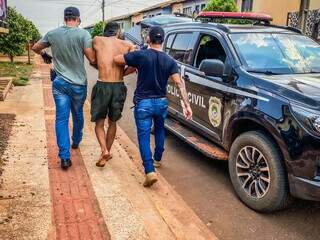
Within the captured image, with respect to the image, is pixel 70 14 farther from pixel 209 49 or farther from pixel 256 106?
pixel 256 106

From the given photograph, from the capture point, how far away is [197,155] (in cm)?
625

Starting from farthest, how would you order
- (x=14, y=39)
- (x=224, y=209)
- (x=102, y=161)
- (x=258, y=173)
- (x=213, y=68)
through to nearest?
(x=14, y=39)
(x=102, y=161)
(x=213, y=68)
(x=224, y=209)
(x=258, y=173)

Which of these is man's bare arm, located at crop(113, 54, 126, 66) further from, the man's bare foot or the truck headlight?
the truck headlight

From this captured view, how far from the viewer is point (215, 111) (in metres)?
5.13

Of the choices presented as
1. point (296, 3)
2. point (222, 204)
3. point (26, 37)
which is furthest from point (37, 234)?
point (296, 3)

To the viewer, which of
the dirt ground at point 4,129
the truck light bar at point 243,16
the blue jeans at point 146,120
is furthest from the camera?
the truck light bar at point 243,16

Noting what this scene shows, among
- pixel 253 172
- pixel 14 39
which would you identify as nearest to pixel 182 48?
pixel 253 172

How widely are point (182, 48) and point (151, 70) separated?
192 centimetres

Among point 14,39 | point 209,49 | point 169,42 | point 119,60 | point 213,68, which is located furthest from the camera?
point 14,39

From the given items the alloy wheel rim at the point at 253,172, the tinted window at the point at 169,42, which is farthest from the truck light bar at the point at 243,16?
the alloy wheel rim at the point at 253,172

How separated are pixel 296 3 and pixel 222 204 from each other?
20.0 meters

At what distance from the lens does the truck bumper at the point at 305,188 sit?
3.68m

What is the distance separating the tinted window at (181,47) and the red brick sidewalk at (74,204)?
2.10 meters

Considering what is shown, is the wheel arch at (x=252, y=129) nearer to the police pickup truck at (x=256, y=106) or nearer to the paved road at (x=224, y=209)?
the police pickup truck at (x=256, y=106)
